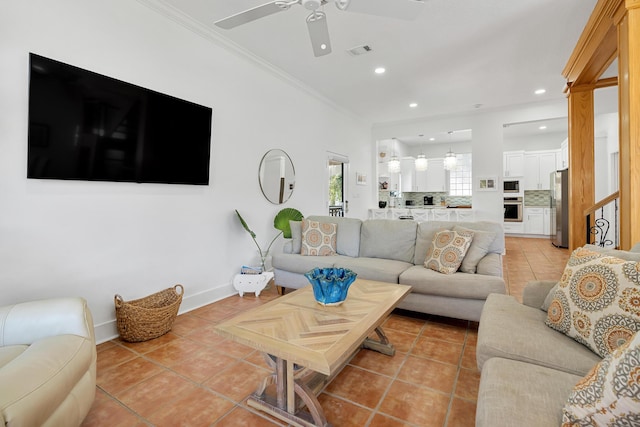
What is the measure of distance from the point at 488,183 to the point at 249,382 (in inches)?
230

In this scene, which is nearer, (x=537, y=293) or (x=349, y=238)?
(x=537, y=293)

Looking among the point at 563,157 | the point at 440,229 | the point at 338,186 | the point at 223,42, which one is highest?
the point at 223,42

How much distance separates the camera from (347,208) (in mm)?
6484

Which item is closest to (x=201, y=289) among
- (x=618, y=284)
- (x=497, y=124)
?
(x=618, y=284)

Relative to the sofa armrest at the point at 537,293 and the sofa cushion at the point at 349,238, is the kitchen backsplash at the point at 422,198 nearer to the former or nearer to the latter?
the sofa cushion at the point at 349,238

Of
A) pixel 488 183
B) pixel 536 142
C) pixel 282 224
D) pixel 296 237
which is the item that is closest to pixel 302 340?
pixel 296 237

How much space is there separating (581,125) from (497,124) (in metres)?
2.84

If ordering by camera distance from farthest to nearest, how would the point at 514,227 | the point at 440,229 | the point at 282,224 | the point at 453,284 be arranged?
the point at 514,227 < the point at 282,224 < the point at 440,229 < the point at 453,284

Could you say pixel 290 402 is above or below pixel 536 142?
below

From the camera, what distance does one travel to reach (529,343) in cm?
144

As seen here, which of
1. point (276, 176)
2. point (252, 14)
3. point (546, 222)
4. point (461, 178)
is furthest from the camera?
point (461, 178)

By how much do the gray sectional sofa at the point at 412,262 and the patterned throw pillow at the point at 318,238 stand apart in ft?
0.28

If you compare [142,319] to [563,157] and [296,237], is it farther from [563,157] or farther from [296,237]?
[563,157]

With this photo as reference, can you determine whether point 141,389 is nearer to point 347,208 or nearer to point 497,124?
point 347,208
